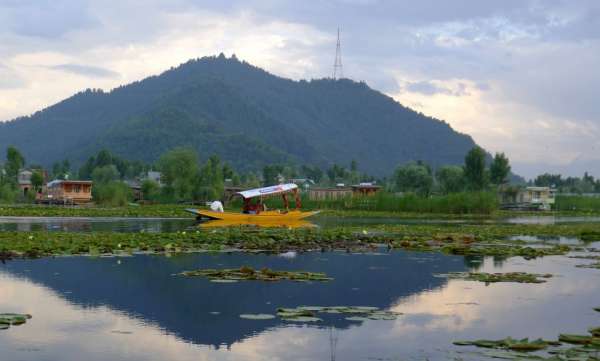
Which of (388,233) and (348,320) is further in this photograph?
(388,233)

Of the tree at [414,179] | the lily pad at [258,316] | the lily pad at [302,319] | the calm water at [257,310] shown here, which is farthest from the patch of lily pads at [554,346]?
the tree at [414,179]

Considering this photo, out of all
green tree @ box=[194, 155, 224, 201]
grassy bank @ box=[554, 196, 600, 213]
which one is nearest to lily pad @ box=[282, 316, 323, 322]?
green tree @ box=[194, 155, 224, 201]

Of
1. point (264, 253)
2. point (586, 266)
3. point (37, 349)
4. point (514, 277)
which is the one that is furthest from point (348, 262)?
point (37, 349)

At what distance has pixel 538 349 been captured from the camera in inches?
530

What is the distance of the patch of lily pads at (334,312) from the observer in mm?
16312

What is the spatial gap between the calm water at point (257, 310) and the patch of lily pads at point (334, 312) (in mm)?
312

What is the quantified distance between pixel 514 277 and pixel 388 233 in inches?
810

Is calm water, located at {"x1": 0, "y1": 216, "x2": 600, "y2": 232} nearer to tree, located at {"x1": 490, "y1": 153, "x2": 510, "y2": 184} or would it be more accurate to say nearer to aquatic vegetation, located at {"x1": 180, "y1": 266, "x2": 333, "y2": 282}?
aquatic vegetation, located at {"x1": 180, "y1": 266, "x2": 333, "y2": 282}

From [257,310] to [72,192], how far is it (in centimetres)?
9291

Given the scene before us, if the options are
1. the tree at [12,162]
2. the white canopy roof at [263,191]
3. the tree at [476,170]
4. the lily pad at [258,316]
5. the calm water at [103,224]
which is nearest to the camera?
the lily pad at [258,316]

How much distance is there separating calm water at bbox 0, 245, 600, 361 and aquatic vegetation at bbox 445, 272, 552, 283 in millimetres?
570

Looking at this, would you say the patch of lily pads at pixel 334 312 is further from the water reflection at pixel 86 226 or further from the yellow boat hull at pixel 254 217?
the yellow boat hull at pixel 254 217

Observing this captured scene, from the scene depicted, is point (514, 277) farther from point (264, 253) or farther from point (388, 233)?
point (388, 233)

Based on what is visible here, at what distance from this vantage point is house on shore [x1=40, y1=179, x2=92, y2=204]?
102938 millimetres
